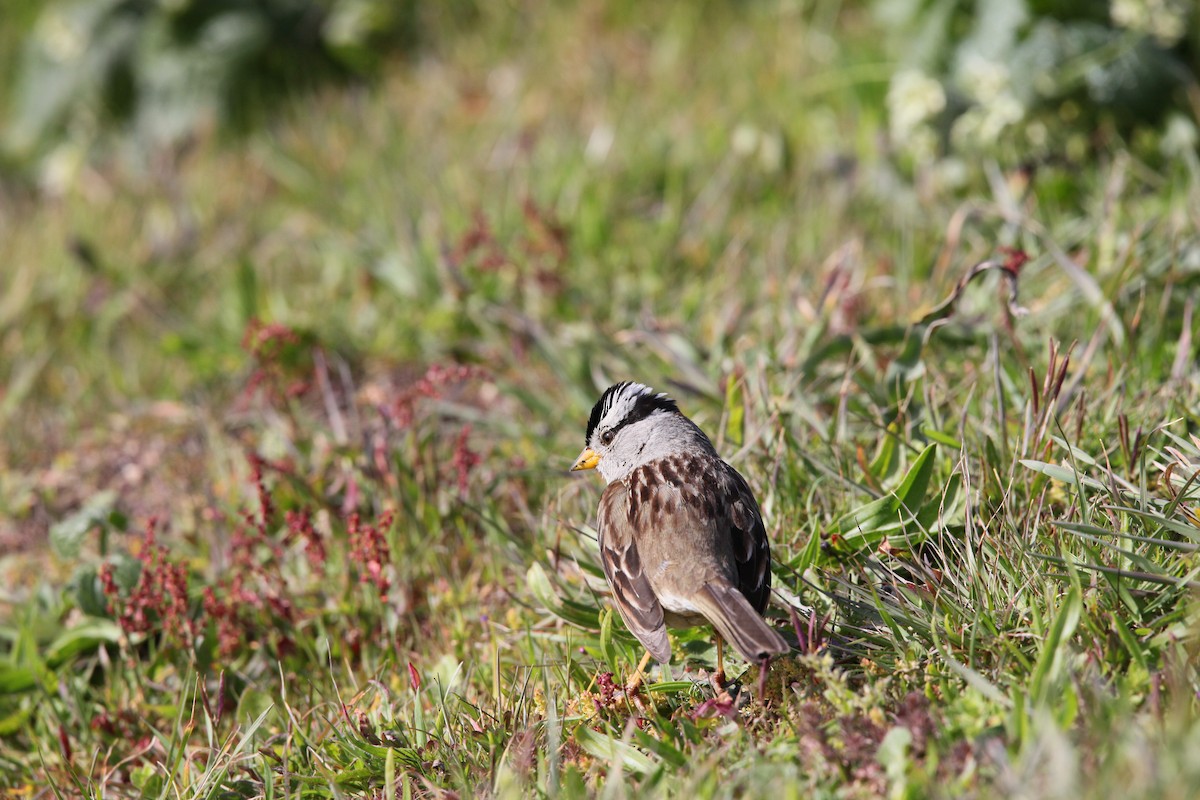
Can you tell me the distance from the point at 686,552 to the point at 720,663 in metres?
0.34

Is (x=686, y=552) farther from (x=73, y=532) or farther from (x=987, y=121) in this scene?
(x=987, y=121)

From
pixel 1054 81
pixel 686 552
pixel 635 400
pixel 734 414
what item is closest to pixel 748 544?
pixel 686 552

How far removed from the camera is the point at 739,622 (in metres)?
3.31

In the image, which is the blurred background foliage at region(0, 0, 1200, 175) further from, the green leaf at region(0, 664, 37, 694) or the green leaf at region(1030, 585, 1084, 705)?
the green leaf at region(0, 664, 37, 694)

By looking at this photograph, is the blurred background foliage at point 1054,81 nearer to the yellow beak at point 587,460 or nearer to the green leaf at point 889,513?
the green leaf at point 889,513

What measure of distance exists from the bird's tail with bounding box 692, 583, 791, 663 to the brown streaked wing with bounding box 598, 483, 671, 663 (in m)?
0.15

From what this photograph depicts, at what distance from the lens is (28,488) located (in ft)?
18.9

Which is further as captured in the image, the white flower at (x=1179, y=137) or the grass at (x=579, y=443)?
the white flower at (x=1179, y=137)

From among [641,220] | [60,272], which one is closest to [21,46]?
[60,272]

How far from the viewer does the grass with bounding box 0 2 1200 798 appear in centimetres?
323

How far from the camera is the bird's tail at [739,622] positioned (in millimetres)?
3186

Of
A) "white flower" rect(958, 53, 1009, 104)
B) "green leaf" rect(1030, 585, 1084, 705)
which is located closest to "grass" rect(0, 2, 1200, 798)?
"green leaf" rect(1030, 585, 1084, 705)

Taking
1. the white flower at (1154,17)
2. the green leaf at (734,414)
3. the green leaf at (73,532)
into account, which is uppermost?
the white flower at (1154,17)

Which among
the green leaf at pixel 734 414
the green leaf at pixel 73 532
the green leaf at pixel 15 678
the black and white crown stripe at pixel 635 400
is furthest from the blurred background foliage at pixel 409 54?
the green leaf at pixel 15 678
